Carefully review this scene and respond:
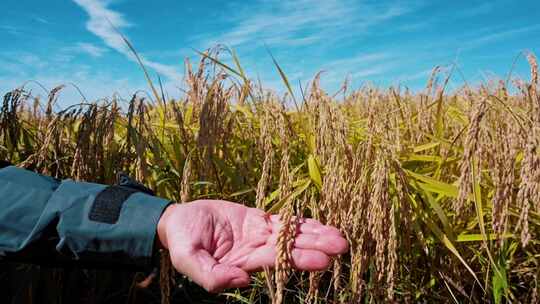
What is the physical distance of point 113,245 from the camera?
1.39m

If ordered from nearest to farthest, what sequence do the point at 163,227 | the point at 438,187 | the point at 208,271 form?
the point at 208,271 < the point at 163,227 < the point at 438,187

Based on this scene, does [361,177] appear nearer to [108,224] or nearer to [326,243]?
[326,243]

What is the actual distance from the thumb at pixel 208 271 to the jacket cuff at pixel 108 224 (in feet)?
0.59

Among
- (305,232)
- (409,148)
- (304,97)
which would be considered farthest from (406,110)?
(305,232)

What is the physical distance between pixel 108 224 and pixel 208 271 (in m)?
0.40

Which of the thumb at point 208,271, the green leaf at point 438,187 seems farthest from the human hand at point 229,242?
the green leaf at point 438,187

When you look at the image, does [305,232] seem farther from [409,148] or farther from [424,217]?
[409,148]

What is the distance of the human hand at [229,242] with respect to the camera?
3.92 ft

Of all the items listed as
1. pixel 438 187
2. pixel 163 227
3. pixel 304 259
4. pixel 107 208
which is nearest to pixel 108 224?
pixel 107 208

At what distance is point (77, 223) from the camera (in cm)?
142

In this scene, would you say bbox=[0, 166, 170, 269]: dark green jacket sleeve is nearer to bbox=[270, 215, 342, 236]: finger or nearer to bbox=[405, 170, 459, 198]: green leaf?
bbox=[270, 215, 342, 236]: finger

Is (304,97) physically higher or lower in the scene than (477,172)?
higher

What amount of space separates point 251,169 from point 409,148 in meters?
0.61

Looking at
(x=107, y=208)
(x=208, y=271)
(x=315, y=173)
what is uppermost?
(x=315, y=173)
